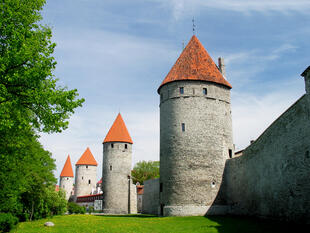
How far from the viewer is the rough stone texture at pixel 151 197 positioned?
100 feet

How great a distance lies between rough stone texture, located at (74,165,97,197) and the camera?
189 ft

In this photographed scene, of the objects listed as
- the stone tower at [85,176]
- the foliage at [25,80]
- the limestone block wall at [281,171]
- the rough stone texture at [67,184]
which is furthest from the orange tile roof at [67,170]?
the foliage at [25,80]

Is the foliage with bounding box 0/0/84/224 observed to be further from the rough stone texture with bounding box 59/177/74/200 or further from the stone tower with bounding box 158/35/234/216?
the rough stone texture with bounding box 59/177/74/200

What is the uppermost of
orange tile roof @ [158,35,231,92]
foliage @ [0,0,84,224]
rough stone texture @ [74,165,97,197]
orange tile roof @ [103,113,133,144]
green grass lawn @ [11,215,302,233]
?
orange tile roof @ [158,35,231,92]

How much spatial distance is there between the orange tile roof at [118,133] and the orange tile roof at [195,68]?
61.0 feet

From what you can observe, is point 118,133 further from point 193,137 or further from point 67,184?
point 67,184

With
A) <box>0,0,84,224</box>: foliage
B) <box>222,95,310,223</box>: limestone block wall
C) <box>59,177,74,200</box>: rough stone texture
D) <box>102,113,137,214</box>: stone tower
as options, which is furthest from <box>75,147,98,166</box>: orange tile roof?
<box>0,0,84,224</box>: foliage

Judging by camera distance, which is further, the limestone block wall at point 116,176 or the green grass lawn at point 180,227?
the limestone block wall at point 116,176

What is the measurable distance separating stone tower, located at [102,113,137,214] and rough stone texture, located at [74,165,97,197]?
1752 cm

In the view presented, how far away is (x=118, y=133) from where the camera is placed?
4334cm

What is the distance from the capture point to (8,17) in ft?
34.6

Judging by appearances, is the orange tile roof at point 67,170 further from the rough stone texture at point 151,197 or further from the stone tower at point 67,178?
the rough stone texture at point 151,197

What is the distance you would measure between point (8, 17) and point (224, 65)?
20646mm

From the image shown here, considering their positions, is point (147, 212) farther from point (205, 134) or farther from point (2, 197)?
point (2, 197)
